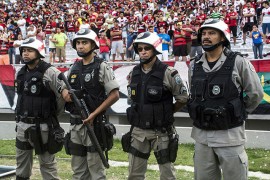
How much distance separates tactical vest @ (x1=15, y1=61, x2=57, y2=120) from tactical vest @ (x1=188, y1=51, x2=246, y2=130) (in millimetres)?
2212

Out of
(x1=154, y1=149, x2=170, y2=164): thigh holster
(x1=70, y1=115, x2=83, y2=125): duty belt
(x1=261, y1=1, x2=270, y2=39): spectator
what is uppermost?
(x1=261, y1=1, x2=270, y2=39): spectator

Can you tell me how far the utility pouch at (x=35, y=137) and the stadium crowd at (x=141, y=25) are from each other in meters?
9.75

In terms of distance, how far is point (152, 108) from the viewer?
5957mm

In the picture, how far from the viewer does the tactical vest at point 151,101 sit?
595 cm

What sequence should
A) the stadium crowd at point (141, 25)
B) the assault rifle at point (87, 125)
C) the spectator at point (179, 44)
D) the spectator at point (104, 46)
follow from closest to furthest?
the assault rifle at point (87, 125) → the spectator at point (179, 44) → the stadium crowd at point (141, 25) → the spectator at point (104, 46)

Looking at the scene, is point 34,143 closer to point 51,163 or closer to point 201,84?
point 51,163

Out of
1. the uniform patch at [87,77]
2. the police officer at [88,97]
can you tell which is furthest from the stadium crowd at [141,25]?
the uniform patch at [87,77]

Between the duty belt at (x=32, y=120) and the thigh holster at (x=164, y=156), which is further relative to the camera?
the duty belt at (x=32, y=120)

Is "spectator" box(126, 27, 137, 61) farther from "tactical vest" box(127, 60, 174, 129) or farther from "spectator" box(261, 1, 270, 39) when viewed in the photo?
"tactical vest" box(127, 60, 174, 129)

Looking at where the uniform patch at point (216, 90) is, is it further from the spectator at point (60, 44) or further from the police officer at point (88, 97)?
the spectator at point (60, 44)

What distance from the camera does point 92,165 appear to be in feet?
20.5

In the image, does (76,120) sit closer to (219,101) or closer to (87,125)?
(87,125)

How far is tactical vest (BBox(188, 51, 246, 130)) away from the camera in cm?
511

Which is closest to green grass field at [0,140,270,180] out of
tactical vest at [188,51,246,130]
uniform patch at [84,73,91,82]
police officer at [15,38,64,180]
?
police officer at [15,38,64,180]
